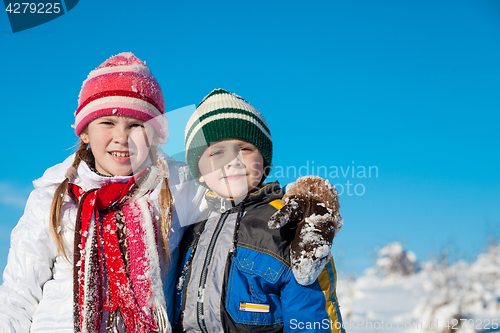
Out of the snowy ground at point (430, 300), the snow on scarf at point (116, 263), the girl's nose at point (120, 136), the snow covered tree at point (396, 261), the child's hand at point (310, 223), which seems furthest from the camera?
the snow covered tree at point (396, 261)

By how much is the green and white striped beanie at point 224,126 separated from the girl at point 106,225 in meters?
0.23

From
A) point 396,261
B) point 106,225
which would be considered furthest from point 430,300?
point 106,225

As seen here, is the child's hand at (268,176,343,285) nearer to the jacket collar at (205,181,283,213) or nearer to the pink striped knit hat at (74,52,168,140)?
the jacket collar at (205,181,283,213)

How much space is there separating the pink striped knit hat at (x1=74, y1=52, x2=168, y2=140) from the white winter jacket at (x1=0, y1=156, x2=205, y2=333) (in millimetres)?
378

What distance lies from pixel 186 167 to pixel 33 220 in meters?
0.99

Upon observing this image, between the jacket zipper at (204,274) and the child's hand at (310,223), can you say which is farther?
the jacket zipper at (204,274)

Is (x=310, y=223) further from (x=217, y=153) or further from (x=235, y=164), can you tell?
(x=217, y=153)

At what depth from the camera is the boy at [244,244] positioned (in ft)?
6.12

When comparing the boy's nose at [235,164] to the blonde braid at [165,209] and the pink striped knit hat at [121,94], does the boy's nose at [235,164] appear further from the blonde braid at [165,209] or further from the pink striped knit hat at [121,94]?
the pink striped knit hat at [121,94]

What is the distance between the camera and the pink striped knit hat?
7.52 feet

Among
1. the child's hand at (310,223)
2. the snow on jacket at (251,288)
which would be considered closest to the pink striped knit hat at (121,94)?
the snow on jacket at (251,288)

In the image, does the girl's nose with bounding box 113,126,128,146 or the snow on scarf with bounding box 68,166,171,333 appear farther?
the girl's nose with bounding box 113,126,128,146

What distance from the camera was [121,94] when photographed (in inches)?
91.0

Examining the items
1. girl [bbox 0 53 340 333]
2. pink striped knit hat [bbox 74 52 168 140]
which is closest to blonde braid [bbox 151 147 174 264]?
girl [bbox 0 53 340 333]
